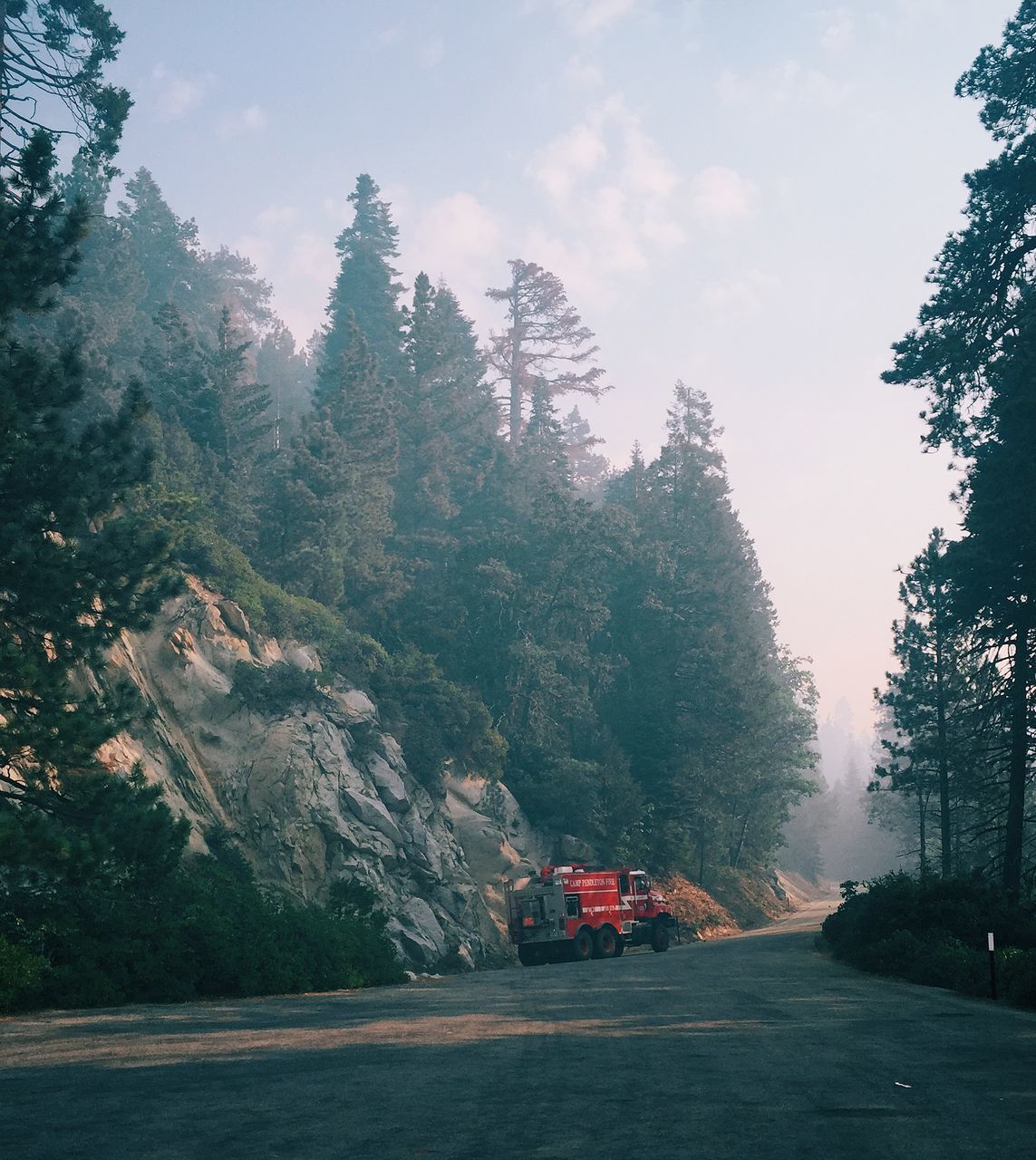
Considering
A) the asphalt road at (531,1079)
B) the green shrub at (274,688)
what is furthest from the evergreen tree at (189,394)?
the asphalt road at (531,1079)

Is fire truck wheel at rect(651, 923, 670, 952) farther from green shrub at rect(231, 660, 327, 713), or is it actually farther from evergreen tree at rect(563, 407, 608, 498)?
evergreen tree at rect(563, 407, 608, 498)

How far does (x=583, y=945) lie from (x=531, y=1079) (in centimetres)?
2443

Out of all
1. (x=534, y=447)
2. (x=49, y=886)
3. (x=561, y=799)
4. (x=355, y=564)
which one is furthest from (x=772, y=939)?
(x=534, y=447)

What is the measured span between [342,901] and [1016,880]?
17.8 metres

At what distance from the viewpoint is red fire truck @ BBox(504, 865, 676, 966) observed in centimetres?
3491

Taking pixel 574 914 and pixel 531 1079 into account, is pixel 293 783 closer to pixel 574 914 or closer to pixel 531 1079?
pixel 574 914

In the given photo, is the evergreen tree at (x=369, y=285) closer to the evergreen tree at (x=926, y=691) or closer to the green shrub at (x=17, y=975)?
the evergreen tree at (x=926, y=691)

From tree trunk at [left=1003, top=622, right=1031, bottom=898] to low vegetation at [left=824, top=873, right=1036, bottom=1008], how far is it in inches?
35.6

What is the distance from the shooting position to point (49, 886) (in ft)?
66.3

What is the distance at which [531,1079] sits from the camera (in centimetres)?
1150

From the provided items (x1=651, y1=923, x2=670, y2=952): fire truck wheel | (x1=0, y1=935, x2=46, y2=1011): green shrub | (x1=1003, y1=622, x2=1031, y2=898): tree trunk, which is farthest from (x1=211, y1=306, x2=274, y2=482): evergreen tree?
(x1=0, y1=935, x2=46, y2=1011): green shrub

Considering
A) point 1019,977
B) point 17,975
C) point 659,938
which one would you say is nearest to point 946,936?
point 1019,977

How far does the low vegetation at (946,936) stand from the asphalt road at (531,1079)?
1.62 m

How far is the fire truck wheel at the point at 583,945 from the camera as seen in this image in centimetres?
3466
